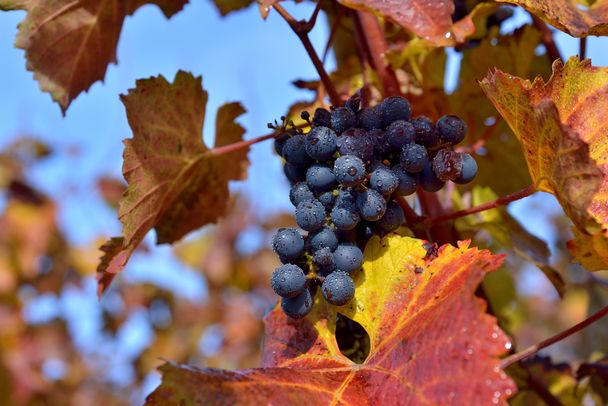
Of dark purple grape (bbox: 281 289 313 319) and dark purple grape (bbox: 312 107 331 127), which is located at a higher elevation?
dark purple grape (bbox: 312 107 331 127)

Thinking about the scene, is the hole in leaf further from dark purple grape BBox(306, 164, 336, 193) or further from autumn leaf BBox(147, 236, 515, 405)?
dark purple grape BBox(306, 164, 336, 193)

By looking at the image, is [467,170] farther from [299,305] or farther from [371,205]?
[299,305]

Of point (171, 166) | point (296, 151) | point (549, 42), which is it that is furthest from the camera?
point (549, 42)

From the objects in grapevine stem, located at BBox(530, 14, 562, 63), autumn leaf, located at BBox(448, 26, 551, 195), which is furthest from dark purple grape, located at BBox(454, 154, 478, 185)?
grapevine stem, located at BBox(530, 14, 562, 63)

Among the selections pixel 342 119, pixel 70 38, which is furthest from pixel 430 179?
pixel 70 38

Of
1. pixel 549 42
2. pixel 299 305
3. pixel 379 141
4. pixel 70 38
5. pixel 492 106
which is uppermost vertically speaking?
pixel 70 38

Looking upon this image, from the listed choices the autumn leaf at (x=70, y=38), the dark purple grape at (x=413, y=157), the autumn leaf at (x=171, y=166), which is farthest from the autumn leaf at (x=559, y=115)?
the autumn leaf at (x=70, y=38)

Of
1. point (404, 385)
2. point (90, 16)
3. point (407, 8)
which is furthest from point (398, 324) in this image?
point (90, 16)
